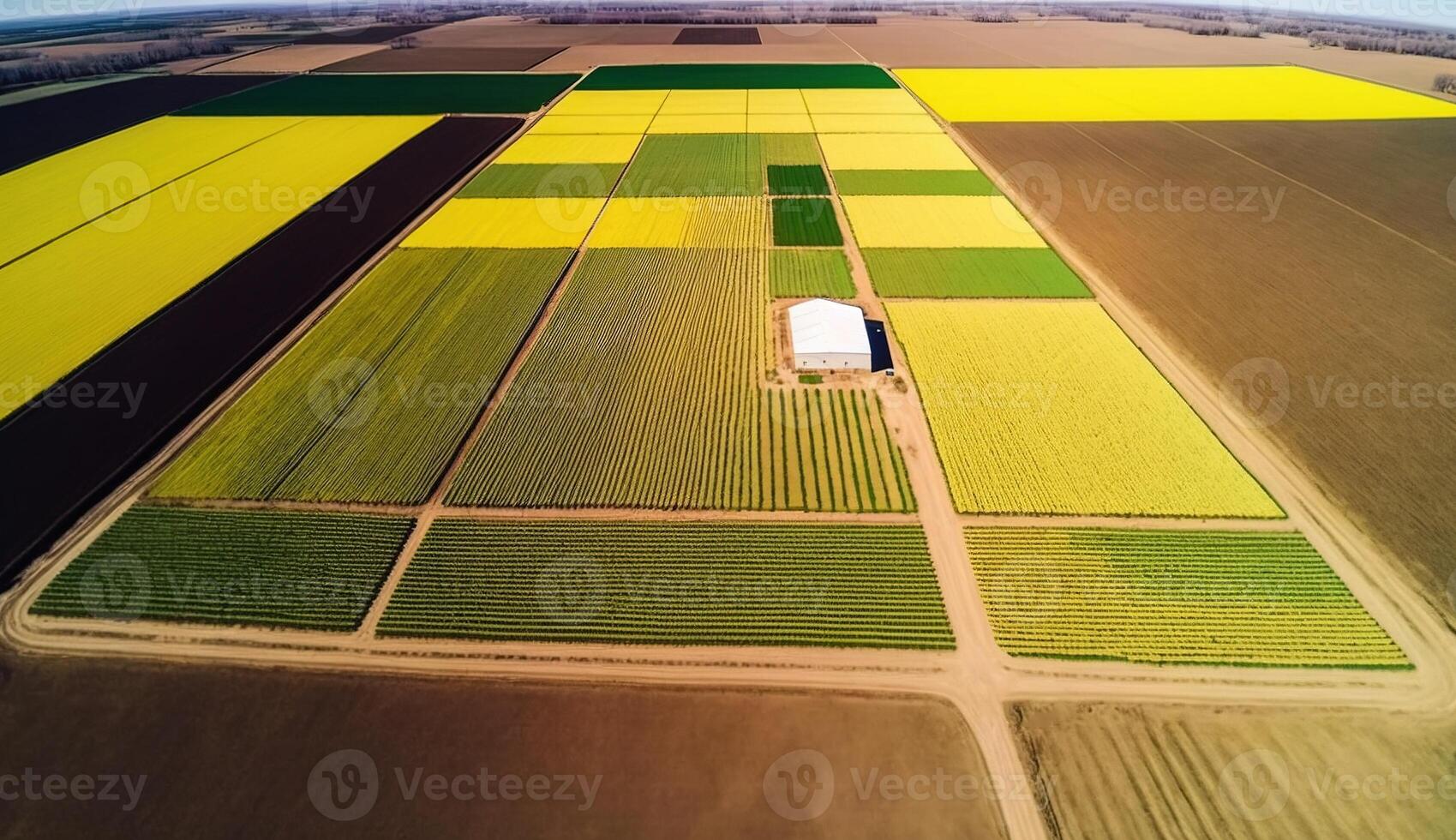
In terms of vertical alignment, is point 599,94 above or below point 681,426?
above

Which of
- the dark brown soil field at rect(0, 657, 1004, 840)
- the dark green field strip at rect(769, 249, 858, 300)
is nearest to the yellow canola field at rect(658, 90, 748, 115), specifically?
the dark green field strip at rect(769, 249, 858, 300)

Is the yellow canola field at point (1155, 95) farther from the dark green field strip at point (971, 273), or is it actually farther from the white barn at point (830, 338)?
the white barn at point (830, 338)

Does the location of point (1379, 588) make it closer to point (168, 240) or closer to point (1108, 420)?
point (1108, 420)

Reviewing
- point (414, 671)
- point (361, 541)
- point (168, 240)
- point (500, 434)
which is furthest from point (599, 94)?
point (414, 671)

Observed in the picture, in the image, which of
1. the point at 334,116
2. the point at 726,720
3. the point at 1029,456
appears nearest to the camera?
the point at 726,720

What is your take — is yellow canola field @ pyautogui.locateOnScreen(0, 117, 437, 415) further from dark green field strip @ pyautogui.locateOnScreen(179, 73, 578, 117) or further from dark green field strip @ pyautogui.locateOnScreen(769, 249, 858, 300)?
dark green field strip @ pyautogui.locateOnScreen(769, 249, 858, 300)

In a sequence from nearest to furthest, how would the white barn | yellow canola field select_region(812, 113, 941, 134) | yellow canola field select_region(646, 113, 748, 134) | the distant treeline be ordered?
the white barn → yellow canola field select_region(812, 113, 941, 134) → yellow canola field select_region(646, 113, 748, 134) → the distant treeline

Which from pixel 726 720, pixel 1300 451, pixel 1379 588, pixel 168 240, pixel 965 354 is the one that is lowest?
pixel 726 720
